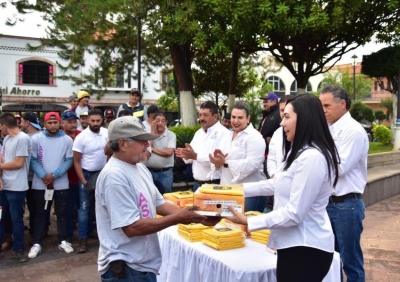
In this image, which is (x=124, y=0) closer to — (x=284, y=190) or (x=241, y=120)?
(x=241, y=120)

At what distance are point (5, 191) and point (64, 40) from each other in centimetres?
508

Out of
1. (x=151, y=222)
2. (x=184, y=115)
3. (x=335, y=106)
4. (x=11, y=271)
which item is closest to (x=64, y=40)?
(x=184, y=115)

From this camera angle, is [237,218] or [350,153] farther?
[350,153]

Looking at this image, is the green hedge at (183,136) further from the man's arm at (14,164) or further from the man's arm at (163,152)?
the man's arm at (14,164)

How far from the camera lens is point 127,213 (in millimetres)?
2428

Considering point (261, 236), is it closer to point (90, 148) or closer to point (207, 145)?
point (207, 145)

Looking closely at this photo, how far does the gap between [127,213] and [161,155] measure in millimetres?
3896

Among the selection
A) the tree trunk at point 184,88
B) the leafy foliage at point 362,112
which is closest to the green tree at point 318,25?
the tree trunk at point 184,88

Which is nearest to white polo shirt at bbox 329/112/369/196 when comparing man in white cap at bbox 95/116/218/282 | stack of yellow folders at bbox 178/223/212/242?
stack of yellow folders at bbox 178/223/212/242

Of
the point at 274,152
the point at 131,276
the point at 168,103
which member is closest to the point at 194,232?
the point at 131,276

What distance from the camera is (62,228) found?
19.9 ft

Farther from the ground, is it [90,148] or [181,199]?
[90,148]

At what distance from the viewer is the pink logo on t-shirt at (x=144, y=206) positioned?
100 inches

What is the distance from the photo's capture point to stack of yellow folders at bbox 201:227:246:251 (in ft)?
11.0
